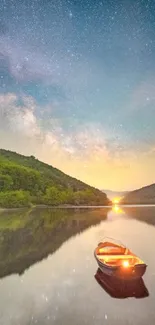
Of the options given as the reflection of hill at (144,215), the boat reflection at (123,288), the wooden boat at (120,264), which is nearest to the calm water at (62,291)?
the boat reflection at (123,288)

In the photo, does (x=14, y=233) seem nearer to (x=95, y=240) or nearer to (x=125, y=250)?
(x=95, y=240)

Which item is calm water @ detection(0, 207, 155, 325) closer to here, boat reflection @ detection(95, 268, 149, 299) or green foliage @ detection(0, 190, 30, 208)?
boat reflection @ detection(95, 268, 149, 299)

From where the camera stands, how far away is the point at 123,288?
20625mm

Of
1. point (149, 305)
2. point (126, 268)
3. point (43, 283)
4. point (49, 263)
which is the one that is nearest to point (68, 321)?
point (149, 305)

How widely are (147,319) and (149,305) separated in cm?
194

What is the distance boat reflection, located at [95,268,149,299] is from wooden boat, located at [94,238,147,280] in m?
0.71

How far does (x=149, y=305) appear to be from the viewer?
57.8ft

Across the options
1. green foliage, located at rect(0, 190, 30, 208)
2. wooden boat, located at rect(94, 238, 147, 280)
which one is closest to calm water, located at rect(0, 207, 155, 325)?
wooden boat, located at rect(94, 238, 147, 280)

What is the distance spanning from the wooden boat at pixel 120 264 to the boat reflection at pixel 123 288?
0.71 meters

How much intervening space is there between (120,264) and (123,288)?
1.64 meters

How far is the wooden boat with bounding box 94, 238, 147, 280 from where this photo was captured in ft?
67.5

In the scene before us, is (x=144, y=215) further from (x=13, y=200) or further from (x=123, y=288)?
(x=123, y=288)

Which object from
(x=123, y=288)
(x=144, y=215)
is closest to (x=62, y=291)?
(x=123, y=288)

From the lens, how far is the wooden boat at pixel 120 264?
20578 mm
